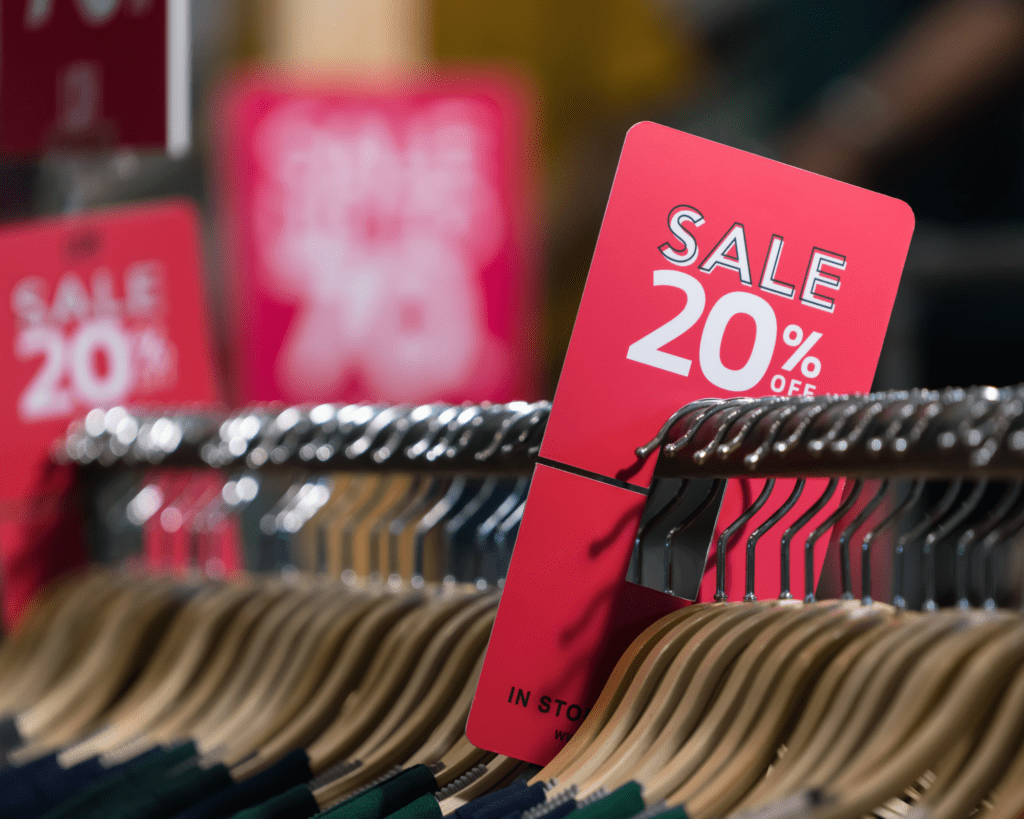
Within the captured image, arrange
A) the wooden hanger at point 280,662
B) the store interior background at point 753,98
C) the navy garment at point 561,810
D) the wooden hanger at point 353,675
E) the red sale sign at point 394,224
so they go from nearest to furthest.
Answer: the navy garment at point 561,810 < the wooden hanger at point 353,675 < the wooden hanger at point 280,662 < the red sale sign at point 394,224 < the store interior background at point 753,98

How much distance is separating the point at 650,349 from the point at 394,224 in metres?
2.60

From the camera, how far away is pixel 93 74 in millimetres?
1773

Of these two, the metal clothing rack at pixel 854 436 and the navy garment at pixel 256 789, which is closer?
the metal clothing rack at pixel 854 436

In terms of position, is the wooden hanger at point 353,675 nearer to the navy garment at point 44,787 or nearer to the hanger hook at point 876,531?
the navy garment at point 44,787

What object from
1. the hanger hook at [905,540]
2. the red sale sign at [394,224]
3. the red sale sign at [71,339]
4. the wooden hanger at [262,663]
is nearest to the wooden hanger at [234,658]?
the wooden hanger at [262,663]

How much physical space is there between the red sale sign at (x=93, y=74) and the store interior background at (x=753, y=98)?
1984mm

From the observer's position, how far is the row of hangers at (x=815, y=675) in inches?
30.9

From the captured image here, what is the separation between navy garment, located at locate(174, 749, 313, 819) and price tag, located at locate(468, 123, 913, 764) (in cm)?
20

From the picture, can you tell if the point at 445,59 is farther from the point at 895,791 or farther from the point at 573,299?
the point at 895,791

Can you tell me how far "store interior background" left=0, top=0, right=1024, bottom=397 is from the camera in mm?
4344

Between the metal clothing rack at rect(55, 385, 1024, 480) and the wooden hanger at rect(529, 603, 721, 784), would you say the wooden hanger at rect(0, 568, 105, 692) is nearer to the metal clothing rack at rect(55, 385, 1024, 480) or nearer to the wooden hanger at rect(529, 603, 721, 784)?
the metal clothing rack at rect(55, 385, 1024, 480)

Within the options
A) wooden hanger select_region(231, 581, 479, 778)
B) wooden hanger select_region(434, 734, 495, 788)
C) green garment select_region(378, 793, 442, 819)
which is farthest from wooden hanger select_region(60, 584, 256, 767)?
green garment select_region(378, 793, 442, 819)

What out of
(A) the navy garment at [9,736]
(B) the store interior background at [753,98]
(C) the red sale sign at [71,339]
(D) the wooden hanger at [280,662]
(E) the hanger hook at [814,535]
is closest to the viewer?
(E) the hanger hook at [814,535]

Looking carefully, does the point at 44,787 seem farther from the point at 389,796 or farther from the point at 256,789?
the point at 389,796
